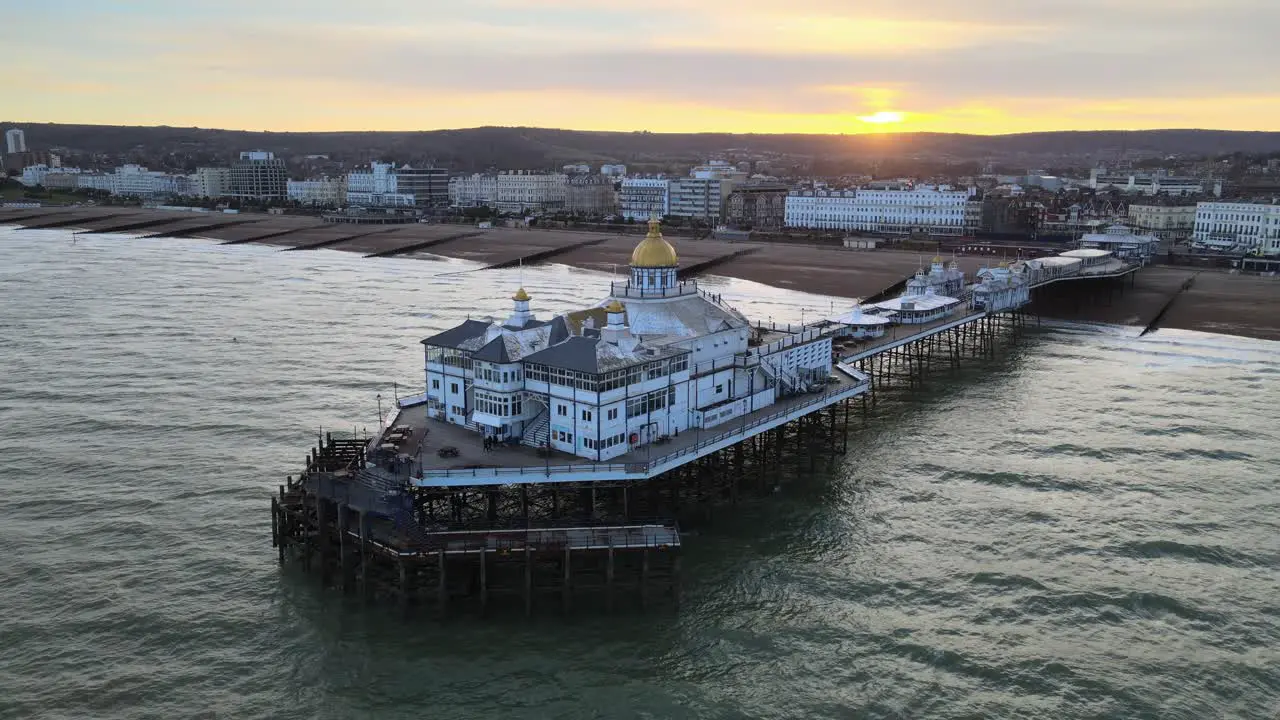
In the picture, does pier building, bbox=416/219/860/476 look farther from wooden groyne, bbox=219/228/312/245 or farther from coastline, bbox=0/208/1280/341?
wooden groyne, bbox=219/228/312/245

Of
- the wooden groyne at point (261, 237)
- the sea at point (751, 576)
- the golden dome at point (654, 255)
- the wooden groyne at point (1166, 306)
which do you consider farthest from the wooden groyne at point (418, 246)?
the golden dome at point (654, 255)

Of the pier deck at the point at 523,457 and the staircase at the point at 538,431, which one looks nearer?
the pier deck at the point at 523,457

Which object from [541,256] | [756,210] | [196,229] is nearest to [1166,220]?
[756,210]

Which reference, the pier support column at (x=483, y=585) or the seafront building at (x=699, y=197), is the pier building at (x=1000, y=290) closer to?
the pier support column at (x=483, y=585)

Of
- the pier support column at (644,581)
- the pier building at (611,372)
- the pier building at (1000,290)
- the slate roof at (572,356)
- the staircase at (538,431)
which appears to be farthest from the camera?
the pier building at (1000,290)

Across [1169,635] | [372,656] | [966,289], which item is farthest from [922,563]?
[966,289]

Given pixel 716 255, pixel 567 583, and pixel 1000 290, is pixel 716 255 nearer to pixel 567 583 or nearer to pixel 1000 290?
pixel 1000 290

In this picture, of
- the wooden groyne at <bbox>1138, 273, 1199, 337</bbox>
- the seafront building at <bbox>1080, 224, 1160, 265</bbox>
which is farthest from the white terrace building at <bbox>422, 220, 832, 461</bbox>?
the seafront building at <bbox>1080, 224, 1160, 265</bbox>
